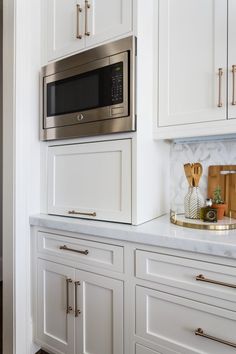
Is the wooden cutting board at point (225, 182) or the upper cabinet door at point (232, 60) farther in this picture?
the wooden cutting board at point (225, 182)

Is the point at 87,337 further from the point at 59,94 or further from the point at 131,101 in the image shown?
the point at 59,94

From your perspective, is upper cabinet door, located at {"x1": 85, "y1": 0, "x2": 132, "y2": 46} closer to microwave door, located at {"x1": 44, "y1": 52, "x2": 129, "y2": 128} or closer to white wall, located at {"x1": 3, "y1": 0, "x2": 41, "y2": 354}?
microwave door, located at {"x1": 44, "y1": 52, "x2": 129, "y2": 128}

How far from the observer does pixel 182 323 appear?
101cm

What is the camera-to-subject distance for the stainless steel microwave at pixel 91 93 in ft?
3.97

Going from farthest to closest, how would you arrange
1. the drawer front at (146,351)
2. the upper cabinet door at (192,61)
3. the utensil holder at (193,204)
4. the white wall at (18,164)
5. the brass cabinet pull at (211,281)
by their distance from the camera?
the white wall at (18,164), the utensil holder at (193,204), the upper cabinet door at (192,61), the drawer front at (146,351), the brass cabinet pull at (211,281)

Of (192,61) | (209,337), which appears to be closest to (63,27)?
(192,61)

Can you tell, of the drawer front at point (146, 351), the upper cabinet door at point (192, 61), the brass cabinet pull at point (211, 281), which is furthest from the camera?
the upper cabinet door at point (192, 61)

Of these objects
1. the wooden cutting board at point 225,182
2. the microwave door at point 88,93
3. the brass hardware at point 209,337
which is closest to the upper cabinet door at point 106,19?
the microwave door at point 88,93

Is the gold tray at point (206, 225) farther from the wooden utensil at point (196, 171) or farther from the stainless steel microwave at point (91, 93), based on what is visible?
the stainless steel microwave at point (91, 93)

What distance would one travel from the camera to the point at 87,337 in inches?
50.9

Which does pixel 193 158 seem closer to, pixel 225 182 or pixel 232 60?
pixel 225 182

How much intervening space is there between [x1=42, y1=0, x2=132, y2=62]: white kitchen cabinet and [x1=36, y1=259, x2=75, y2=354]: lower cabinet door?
1259mm

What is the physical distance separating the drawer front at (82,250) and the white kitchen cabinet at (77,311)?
65mm

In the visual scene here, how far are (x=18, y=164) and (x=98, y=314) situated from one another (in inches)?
36.6
